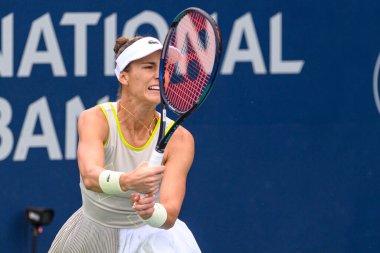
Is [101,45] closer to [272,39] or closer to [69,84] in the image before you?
[69,84]

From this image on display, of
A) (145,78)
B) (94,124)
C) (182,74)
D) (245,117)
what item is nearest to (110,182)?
(94,124)

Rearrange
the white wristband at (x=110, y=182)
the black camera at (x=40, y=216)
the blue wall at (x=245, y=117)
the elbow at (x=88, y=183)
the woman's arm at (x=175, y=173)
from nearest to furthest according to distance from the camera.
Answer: the white wristband at (x=110, y=182)
the elbow at (x=88, y=183)
the woman's arm at (x=175, y=173)
the black camera at (x=40, y=216)
the blue wall at (x=245, y=117)

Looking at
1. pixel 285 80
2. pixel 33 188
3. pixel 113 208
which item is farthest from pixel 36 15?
pixel 113 208

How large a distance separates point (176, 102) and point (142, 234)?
0.57 m

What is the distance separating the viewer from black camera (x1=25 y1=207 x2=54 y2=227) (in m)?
5.85

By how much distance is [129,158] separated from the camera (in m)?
4.55

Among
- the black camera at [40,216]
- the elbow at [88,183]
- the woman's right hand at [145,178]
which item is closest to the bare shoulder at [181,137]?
the elbow at [88,183]

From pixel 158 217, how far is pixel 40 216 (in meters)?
1.75

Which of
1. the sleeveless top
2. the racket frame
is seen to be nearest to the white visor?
the racket frame

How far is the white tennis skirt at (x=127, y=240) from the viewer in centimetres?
457

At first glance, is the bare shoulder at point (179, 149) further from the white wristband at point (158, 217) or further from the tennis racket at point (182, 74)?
the white wristband at point (158, 217)

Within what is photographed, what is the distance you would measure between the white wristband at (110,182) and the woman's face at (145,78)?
0.43 m

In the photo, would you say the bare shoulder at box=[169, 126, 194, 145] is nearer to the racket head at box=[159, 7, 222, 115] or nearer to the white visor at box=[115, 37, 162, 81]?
the racket head at box=[159, 7, 222, 115]

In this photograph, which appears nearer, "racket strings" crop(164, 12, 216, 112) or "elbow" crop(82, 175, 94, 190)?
"elbow" crop(82, 175, 94, 190)
